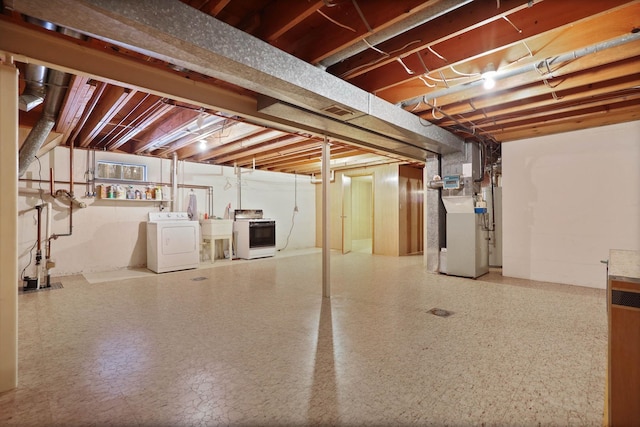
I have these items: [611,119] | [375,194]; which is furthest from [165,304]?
[611,119]

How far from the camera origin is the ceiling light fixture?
259cm

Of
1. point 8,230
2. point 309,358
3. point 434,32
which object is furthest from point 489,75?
point 8,230

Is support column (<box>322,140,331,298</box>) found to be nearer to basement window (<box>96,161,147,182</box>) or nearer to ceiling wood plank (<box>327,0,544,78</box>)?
ceiling wood plank (<box>327,0,544,78</box>)

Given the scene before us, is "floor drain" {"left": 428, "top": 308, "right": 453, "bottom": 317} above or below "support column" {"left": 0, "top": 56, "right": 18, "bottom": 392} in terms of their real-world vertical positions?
below

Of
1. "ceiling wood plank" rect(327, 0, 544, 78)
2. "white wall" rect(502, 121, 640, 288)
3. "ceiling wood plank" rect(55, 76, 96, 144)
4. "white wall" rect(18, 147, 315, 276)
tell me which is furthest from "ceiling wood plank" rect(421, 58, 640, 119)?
"white wall" rect(18, 147, 315, 276)

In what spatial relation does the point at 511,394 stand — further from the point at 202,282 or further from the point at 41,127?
the point at 41,127

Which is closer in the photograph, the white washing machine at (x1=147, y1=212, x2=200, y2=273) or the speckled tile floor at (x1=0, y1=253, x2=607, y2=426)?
the speckled tile floor at (x1=0, y1=253, x2=607, y2=426)

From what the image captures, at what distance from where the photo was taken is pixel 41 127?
3.54m

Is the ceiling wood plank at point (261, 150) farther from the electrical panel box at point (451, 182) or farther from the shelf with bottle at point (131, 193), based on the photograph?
the electrical panel box at point (451, 182)

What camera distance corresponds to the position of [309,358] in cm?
216

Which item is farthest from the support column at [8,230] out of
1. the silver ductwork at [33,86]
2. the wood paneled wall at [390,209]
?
the wood paneled wall at [390,209]

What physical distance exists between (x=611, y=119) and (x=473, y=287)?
9.49 ft

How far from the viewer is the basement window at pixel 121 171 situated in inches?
215

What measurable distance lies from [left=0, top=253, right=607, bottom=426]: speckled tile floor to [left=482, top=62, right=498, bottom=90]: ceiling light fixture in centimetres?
225
